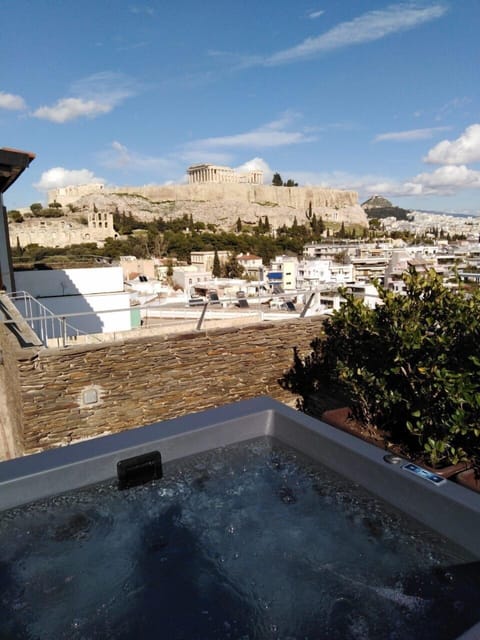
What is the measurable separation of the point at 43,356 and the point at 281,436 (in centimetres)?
Result: 200

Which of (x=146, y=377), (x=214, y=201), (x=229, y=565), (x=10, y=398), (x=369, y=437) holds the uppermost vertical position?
(x=214, y=201)

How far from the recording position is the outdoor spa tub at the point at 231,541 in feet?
6.39

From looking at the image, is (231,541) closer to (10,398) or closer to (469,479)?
(469,479)

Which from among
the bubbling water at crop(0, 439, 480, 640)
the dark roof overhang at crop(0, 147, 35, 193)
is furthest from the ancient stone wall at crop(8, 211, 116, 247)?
the bubbling water at crop(0, 439, 480, 640)

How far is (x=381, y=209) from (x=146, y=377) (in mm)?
162488

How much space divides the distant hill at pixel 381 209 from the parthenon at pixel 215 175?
68.9 meters

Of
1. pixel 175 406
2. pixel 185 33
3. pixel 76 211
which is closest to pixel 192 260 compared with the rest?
pixel 76 211

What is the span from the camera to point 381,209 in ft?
509

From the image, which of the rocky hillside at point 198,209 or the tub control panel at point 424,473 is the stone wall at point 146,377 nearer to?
the tub control panel at point 424,473

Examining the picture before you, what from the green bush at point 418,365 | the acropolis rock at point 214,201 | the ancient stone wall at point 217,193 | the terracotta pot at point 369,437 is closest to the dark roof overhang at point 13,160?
the green bush at point 418,365

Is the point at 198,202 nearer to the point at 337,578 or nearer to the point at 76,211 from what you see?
the point at 76,211

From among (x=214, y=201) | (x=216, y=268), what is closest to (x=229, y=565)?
(x=216, y=268)

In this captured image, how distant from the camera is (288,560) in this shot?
233 centimetres

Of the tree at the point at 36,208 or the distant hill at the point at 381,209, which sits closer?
the tree at the point at 36,208
